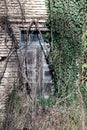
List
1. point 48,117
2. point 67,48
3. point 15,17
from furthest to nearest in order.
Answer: point 15,17 < point 67,48 < point 48,117

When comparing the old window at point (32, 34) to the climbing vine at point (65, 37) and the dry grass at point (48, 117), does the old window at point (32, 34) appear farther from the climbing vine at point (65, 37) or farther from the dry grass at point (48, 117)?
the dry grass at point (48, 117)

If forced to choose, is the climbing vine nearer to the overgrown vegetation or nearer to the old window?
the overgrown vegetation

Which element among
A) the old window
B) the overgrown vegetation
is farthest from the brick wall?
the overgrown vegetation

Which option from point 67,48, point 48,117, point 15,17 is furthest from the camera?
point 15,17

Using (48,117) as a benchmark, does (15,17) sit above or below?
above

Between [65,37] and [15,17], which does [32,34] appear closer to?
[15,17]

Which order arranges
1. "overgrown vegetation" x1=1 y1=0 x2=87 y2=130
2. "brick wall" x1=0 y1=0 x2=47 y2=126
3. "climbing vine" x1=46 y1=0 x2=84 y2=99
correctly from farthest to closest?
"brick wall" x1=0 y1=0 x2=47 y2=126 < "climbing vine" x1=46 y1=0 x2=84 y2=99 < "overgrown vegetation" x1=1 y1=0 x2=87 y2=130

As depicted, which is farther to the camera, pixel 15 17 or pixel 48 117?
pixel 15 17

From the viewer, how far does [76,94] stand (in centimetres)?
1004

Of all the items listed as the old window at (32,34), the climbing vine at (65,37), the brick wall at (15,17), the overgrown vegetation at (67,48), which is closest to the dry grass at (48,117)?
the overgrown vegetation at (67,48)

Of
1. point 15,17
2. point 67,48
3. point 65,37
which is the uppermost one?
point 15,17

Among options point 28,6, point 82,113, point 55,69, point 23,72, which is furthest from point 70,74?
point 82,113

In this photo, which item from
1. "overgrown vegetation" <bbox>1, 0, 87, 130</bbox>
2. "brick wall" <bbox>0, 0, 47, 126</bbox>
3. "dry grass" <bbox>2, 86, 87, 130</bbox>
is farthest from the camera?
"brick wall" <bbox>0, 0, 47, 126</bbox>

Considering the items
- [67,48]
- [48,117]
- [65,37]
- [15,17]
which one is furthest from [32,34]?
[48,117]
